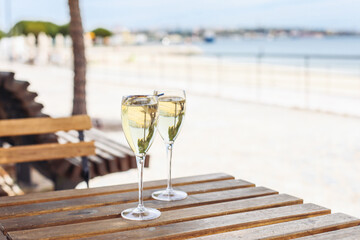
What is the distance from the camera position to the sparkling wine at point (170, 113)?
66.6 inches

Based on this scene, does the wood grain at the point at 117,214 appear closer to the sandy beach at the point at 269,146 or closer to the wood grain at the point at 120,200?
the wood grain at the point at 120,200

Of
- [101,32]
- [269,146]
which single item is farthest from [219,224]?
[101,32]

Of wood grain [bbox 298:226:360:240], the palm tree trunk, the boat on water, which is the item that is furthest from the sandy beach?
the boat on water

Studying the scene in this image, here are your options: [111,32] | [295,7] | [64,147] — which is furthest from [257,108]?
[111,32]

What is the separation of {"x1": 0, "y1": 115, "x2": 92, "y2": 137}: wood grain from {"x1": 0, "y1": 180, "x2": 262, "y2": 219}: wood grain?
62.5 inches

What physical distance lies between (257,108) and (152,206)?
32.2 feet

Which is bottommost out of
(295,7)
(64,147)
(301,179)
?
(301,179)

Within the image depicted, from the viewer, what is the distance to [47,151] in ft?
11.4

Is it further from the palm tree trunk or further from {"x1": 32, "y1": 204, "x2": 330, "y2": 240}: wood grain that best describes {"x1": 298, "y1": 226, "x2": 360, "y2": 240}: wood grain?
the palm tree trunk

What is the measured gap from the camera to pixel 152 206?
1723mm

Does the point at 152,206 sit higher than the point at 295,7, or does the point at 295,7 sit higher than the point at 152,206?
the point at 295,7

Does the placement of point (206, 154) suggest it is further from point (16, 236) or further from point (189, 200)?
point (16, 236)

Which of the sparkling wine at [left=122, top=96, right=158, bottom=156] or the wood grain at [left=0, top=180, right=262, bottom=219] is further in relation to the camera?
the wood grain at [left=0, top=180, right=262, bottom=219]

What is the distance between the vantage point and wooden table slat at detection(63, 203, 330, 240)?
4.72 ft
